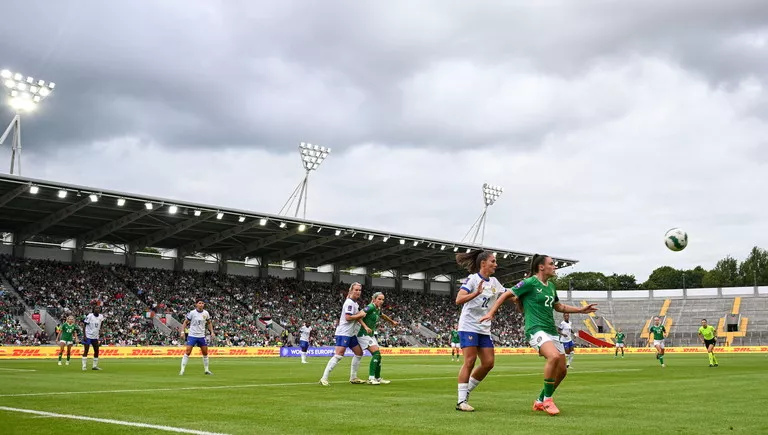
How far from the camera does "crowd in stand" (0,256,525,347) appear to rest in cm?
4741

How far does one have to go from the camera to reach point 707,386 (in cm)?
1616

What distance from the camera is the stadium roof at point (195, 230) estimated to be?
1753 inches

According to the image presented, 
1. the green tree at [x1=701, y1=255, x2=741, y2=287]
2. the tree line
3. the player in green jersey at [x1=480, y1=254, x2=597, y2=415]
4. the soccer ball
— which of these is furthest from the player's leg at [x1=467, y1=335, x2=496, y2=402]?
the green tree at [x1=701, y1=255, x2=741, y2=287]

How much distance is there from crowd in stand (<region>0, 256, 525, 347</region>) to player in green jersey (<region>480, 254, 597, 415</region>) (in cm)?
3935

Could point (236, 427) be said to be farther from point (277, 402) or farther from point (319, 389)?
point (319, 389)

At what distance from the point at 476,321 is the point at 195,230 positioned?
157 feet

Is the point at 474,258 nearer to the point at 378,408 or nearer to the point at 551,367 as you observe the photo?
the point at 551,367

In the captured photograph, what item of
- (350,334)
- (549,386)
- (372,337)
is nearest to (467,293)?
(549,386)

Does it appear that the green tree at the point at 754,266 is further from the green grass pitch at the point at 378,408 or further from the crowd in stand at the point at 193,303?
the green grass pitch at the point at 378,408

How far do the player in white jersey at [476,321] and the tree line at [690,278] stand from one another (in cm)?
12124

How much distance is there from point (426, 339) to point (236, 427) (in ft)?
195

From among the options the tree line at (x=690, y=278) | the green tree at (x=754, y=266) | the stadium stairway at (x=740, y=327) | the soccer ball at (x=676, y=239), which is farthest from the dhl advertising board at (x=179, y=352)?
the green tree at (x=754, y=266)

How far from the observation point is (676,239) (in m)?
24.2

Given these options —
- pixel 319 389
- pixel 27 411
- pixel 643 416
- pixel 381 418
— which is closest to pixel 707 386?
pixel 643 416
